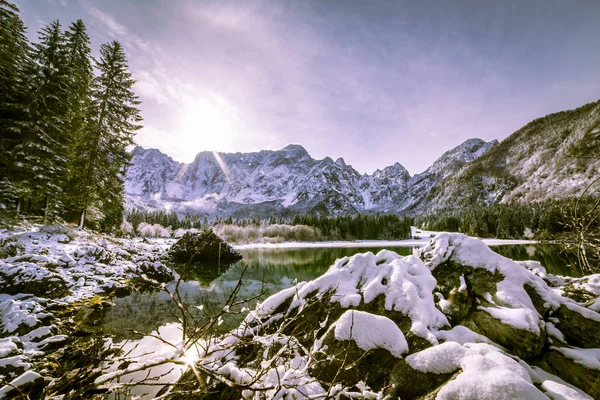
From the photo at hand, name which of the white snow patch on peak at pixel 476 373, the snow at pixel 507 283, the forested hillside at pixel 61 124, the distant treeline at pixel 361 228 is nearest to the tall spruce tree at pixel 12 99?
the forested hillside at pixel 61 124

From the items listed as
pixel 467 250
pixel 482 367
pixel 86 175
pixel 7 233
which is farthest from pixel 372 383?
pixel 86 175

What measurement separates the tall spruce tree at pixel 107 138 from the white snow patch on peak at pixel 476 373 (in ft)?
72.4

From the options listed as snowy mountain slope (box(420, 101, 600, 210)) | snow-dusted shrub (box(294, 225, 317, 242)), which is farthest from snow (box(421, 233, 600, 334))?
snowy mountain slope (box(420, 101, 600, 210))

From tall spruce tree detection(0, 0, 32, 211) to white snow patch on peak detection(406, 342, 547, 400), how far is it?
20.6 meters

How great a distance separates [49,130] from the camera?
15.2 metres

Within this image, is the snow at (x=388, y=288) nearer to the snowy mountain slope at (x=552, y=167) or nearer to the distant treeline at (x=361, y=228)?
the distant treeline at (x=361, y=228)

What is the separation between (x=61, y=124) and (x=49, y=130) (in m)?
0.76

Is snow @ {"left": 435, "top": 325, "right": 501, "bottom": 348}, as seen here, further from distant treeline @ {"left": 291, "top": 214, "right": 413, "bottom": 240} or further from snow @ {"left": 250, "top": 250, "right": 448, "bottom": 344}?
distant treeline @ {"left": 291, "top": 214, "right": 413, "bottom": 240}

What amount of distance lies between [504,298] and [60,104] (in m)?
24.8

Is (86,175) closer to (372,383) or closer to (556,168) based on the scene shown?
(372,383)

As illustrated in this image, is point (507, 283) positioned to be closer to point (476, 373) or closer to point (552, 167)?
point (476, 373)

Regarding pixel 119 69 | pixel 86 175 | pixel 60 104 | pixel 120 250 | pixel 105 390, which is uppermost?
pixel 119 69

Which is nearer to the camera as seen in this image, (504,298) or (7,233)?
(504,298)

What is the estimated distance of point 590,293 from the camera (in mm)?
6223
